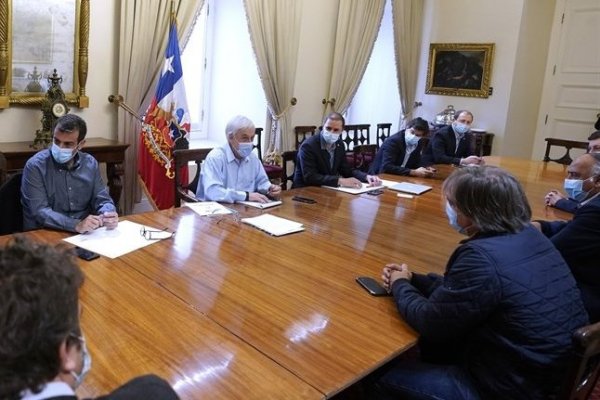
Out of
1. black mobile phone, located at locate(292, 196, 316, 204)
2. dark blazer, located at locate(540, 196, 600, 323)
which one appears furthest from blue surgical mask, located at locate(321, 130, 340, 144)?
dark blazer, located at locate(540, 196, 600, 323)

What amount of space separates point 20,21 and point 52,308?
337cm

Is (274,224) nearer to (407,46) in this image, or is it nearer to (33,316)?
(33,316)

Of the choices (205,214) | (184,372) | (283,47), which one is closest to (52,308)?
(184,372)

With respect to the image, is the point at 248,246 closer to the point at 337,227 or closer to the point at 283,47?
the point at 337,227

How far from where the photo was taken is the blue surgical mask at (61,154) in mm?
2412

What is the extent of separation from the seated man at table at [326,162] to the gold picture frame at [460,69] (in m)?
3.40

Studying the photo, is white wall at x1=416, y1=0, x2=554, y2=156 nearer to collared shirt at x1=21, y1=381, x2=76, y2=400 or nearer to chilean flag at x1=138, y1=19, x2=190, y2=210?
chilean flag at x1=138, y1=19, x2=190, y2=210

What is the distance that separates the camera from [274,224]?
2482mm

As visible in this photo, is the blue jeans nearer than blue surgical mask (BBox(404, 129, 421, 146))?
Yes

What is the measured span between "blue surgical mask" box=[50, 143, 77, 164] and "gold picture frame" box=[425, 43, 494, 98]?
215 inches

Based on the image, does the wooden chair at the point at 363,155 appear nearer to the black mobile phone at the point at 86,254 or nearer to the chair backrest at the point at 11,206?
the chair backrest at the point at 11,206

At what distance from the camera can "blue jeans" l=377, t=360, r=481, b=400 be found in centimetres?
150

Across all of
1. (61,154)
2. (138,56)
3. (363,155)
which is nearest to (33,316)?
(61,154)

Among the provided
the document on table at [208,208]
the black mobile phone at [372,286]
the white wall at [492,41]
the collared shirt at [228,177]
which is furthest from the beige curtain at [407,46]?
the black mobile phone at [372,286]
